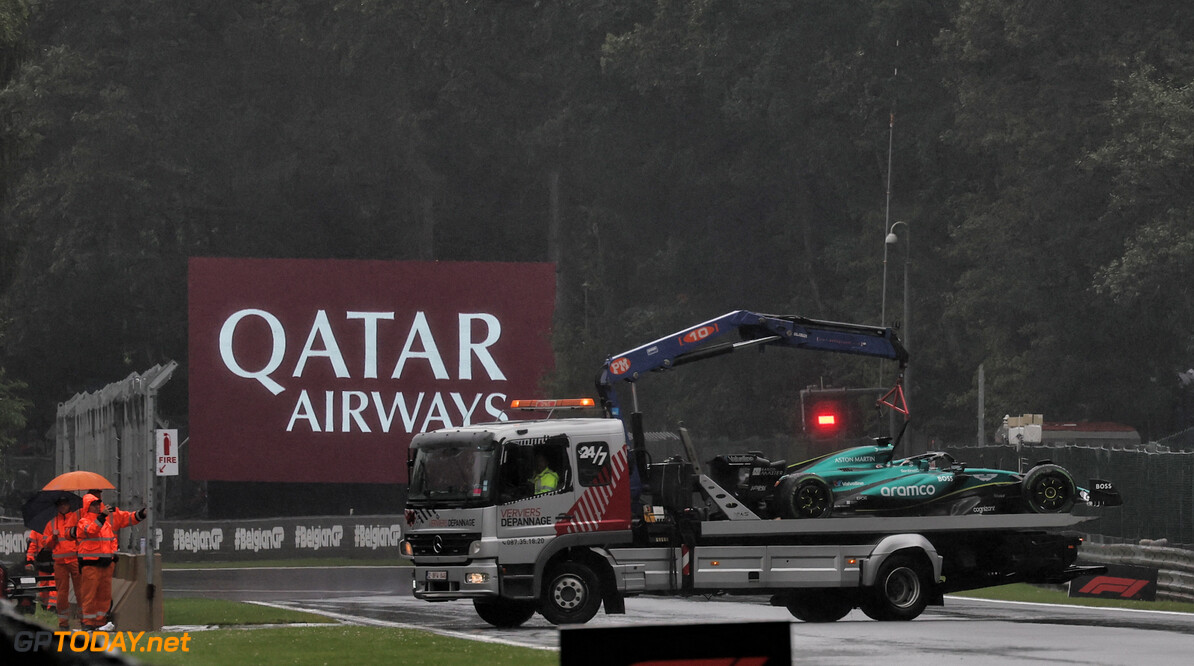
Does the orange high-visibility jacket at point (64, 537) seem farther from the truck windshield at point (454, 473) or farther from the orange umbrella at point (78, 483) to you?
the truck windshield at point (454, 473)

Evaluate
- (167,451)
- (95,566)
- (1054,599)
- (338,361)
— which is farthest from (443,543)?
(338,361)

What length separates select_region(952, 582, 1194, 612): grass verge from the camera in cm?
2552

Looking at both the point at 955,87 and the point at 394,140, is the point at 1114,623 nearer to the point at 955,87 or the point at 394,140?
the point at 955,87

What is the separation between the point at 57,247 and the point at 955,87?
112ft

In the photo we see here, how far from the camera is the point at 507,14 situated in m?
73.1

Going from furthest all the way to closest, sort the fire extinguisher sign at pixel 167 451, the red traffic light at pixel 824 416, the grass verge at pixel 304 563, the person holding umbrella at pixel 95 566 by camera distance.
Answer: the grass verge at pixel 304 563 → the fire extinguisher sign at pixel 167 451 → the red traffic light at pixel 824 416 → the person holding umbrella at pixel 95 566

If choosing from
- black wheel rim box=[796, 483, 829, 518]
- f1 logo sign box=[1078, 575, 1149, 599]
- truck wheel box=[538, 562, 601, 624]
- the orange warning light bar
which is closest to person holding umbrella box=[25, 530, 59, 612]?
the orange warning light bar

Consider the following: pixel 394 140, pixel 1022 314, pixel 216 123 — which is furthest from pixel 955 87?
pixel 216 123

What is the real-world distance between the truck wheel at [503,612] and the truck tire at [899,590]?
13.3ft

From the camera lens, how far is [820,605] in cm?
2275

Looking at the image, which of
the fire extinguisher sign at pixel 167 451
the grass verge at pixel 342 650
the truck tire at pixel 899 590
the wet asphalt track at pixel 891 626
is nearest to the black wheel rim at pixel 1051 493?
the wet asphalt track at pixel 891 626

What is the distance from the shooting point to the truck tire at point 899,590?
21625mm

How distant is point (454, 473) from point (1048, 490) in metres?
7.00

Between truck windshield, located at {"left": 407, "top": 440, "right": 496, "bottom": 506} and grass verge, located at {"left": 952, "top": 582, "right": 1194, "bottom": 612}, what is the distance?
25.7ft
